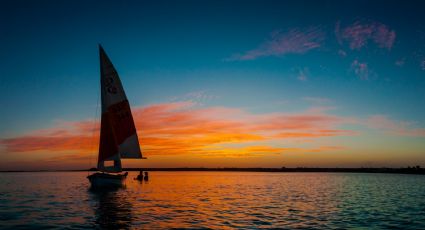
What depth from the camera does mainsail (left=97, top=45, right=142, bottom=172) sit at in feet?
167

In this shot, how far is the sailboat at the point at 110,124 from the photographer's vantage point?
50.8 meters

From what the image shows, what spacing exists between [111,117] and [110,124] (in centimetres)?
136

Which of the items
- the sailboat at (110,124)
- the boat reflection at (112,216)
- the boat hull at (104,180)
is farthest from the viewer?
the sailboat at (110,124)

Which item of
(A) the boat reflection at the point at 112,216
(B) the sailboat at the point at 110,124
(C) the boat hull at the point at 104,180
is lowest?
(A) the boat reflection at the point at 112,216

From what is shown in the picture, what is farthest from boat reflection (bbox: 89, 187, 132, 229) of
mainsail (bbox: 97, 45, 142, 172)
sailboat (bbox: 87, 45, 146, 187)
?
mainsail (bbox: 97, 45, 142, 172)

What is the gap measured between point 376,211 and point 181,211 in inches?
718

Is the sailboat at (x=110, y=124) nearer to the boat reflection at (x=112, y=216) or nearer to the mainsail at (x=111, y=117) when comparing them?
the mainsail at (x=111, y=117)

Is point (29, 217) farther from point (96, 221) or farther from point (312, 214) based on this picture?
Answer: point (312, 214)

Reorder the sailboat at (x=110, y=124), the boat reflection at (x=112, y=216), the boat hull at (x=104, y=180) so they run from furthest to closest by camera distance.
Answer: the sailboat at (x=110, y=124), the boat hull at (x=104, y=180), the boat reflection at (x=112, y=216)

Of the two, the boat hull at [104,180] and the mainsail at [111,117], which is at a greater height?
the mainsail at [111,117]

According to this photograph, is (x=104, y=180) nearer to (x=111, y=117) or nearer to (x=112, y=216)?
(x=111, y=117)

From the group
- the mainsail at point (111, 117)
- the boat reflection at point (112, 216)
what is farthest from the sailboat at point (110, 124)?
the boat reflection at point (112, 216)

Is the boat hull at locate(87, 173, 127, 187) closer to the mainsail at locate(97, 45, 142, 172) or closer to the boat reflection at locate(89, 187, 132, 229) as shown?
the mainsail at locate(97, 45, 142, 172)

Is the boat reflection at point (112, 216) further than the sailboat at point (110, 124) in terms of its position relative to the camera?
No
